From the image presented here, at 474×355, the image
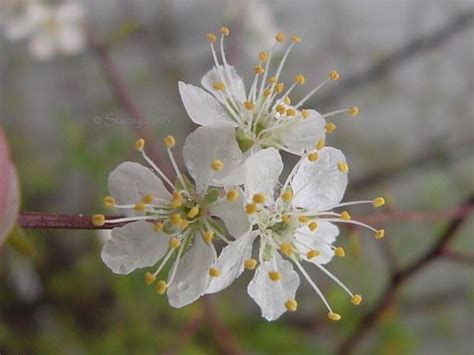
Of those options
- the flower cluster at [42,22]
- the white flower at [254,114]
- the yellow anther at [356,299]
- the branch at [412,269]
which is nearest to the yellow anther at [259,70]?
the white flower at [254,114]

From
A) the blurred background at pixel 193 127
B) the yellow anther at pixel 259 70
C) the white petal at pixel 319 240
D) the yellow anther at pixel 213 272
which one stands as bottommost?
the blurred background at pixel 193 127

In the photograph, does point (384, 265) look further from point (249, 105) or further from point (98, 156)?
point (249, 105)

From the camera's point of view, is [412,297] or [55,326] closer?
[55,326]

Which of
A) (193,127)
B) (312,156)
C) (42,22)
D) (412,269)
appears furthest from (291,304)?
(42,22)

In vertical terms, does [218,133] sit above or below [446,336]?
above

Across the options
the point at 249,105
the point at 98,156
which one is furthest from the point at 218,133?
the point at 98,156

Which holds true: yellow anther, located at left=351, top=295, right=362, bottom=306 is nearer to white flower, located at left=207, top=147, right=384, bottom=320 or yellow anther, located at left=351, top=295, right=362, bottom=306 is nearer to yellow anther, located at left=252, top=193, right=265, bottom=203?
white flower, located at left=207, top=147, right=384, bottom=320

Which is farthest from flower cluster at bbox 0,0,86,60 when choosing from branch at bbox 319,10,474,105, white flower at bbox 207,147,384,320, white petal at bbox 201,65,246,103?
white flower at bbox 207,147,384,320

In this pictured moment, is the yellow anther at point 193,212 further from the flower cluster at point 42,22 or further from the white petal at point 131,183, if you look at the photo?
the flower cluster at point 42,22
